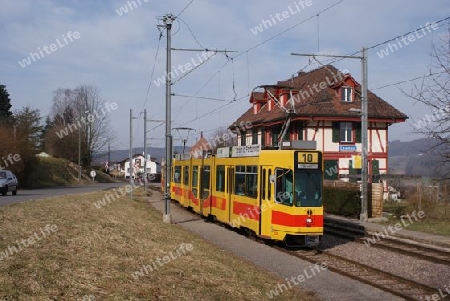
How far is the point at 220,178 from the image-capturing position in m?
20.9

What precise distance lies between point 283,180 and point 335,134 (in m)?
27.4

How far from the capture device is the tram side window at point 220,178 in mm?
20422

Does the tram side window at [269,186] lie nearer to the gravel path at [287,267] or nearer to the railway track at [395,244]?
the gravel path at [287,267]

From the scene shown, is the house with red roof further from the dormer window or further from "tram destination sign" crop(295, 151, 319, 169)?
"tram destination sign" crop(295, 151, 319, 169)

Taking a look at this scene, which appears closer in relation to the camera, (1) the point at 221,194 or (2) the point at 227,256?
(2) the point at 227,256

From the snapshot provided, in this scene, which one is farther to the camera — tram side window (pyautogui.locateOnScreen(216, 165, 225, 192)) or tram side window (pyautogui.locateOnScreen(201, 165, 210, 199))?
tram side window (pyautogui.locateOnScreen(201, 165, 210, 199))

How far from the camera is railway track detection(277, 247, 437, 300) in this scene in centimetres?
1035

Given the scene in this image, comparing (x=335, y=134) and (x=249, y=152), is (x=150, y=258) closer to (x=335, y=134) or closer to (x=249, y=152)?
(x=249, y=152)

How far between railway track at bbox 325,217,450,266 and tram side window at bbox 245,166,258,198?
12.9ft

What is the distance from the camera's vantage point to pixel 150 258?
10.3 metres

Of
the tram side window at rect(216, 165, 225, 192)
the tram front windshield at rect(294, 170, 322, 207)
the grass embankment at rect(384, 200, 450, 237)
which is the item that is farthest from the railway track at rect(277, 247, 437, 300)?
the grass embankment at rect(384, 200, 450, 237)

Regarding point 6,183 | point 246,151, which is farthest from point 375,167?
point 246,151

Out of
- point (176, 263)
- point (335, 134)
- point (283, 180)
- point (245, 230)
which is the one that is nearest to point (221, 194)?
point (245, 230)

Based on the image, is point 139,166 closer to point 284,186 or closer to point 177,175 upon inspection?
point 177,175
